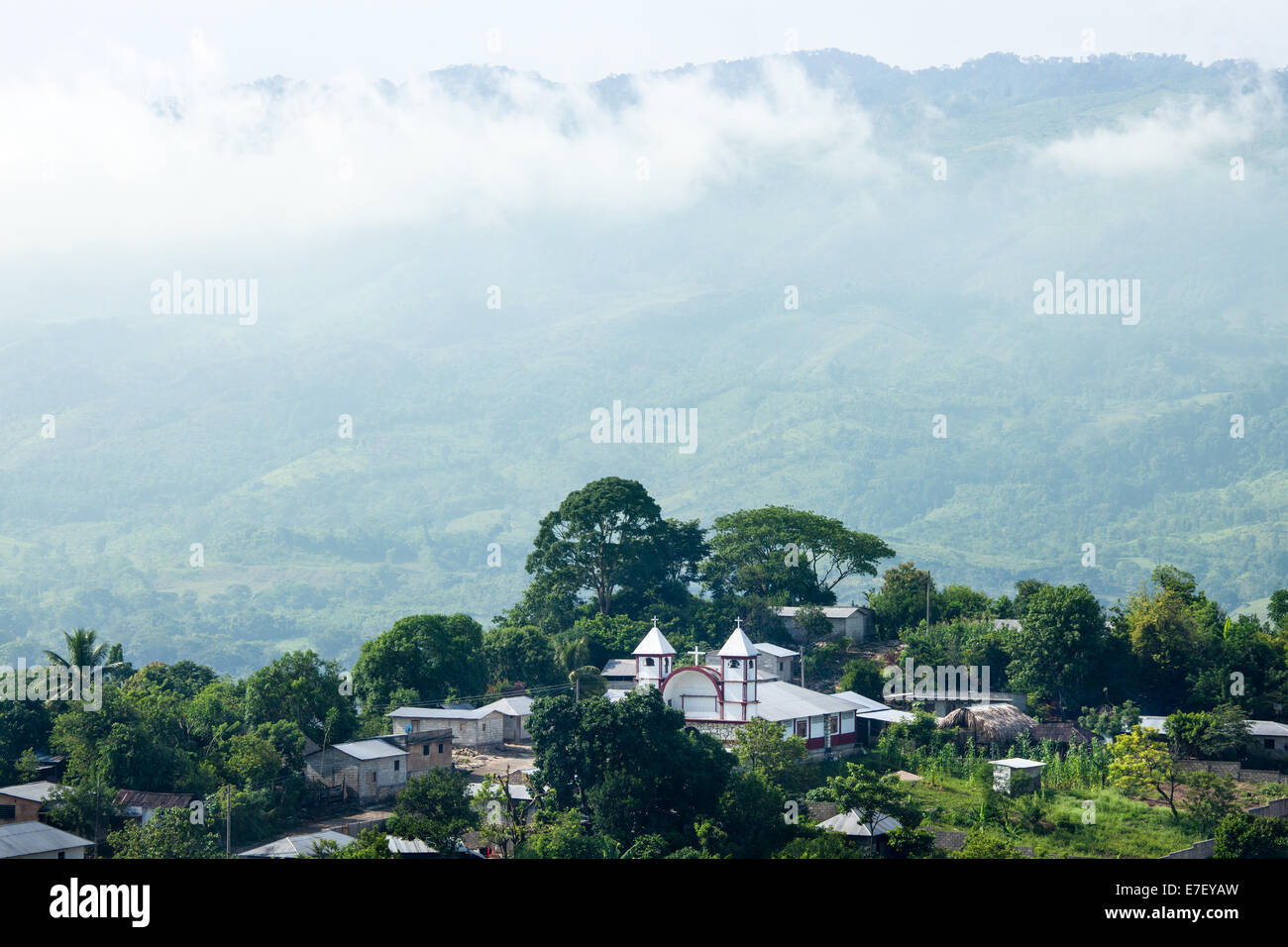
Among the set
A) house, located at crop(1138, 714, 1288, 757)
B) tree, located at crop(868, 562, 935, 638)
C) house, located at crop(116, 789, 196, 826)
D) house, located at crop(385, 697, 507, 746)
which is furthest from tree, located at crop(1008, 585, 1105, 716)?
house, located at crop(116, 789, 196, 826)

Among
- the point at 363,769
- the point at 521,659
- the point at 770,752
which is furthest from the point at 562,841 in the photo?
the point at 521,659

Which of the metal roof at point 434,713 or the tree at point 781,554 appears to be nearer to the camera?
the metal roof at point 434,713

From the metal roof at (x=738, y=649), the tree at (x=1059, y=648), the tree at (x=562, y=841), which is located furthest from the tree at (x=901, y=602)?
the tree at (x=562, y=841)

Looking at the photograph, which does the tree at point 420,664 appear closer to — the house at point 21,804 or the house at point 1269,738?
the house at point 21,804

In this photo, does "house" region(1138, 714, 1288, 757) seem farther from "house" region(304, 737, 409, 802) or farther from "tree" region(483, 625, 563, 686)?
"house" region(304, 737, 409, 802)
